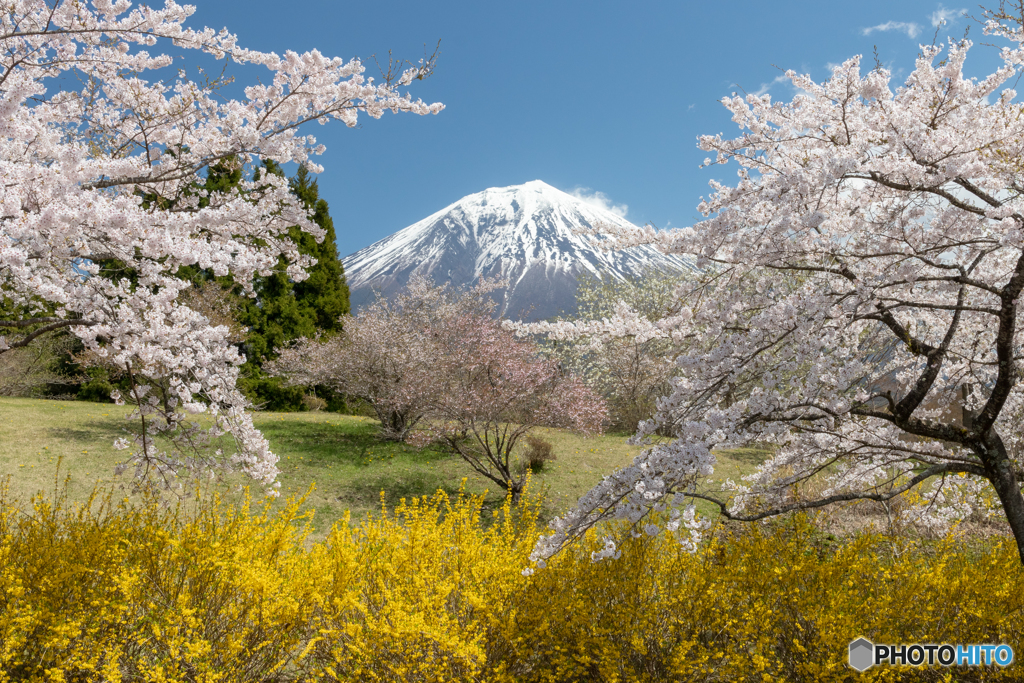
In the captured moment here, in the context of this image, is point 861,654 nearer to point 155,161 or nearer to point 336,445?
point 155,161

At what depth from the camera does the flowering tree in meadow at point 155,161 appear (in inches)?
115

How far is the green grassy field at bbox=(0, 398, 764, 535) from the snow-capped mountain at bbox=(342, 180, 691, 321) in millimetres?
48029

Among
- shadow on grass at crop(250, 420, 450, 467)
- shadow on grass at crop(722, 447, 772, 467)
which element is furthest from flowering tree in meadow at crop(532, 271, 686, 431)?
shadow on grass at crop(250, 420, 450, 467)

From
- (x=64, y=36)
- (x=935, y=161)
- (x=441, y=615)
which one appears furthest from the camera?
(x=64, y=36)

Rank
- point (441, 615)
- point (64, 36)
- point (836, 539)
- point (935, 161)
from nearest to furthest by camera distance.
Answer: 1. point (935, 161)
2. point (441, 615)
3. point (64, 36)
4. point (836, 539)

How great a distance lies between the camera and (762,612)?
2939 mm

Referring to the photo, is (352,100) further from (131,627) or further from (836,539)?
(836,539)

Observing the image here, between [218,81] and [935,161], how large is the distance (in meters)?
4.12

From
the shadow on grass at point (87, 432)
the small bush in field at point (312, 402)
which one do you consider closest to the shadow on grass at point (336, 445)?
the shadow on grass at point (87, 432)

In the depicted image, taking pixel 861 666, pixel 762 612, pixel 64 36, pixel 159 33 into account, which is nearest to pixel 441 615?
pixel 762 612

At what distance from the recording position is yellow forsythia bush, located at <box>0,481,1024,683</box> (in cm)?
281
